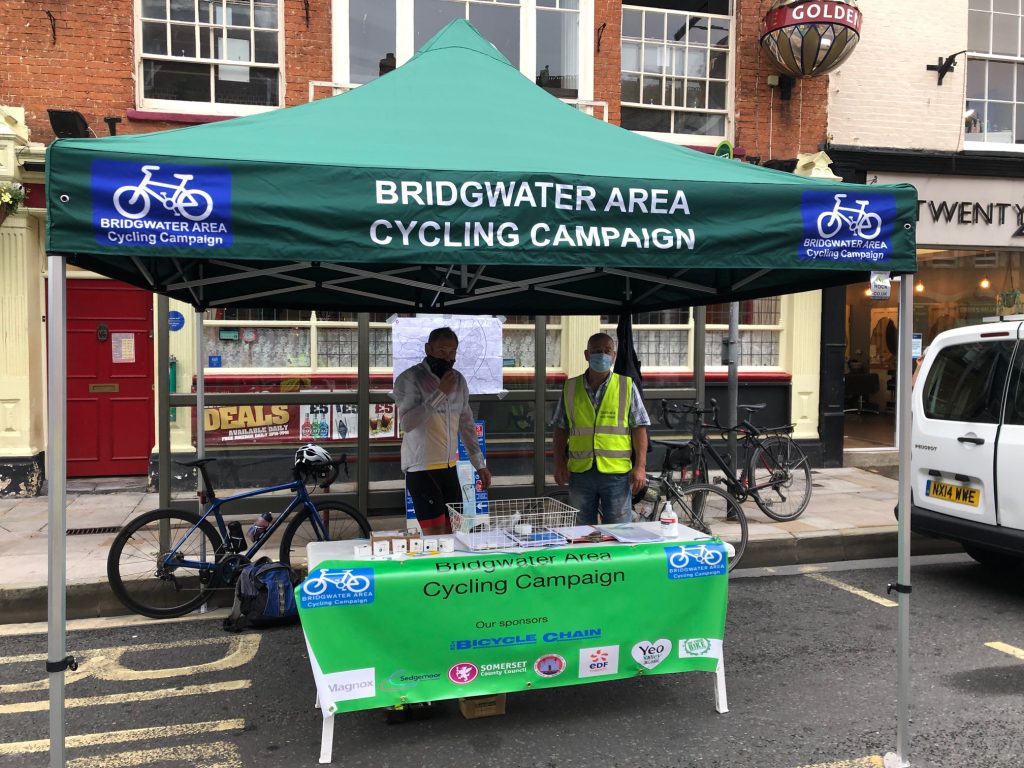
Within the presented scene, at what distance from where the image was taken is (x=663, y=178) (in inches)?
142

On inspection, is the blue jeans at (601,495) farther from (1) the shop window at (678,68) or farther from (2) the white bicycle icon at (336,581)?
(1) the shop window at (678,68)

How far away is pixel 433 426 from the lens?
5555 millimetres

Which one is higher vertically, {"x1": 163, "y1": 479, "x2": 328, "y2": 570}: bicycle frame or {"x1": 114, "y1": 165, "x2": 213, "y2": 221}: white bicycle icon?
{"x1": 114, "y1": 165, "x2": 213, "y2": 221}: white bicycle icon

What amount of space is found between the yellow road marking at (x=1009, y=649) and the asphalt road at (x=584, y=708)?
0.02 metres

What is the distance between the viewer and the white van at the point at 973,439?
217 inches

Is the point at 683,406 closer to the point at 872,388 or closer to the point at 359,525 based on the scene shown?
the point at 359,525

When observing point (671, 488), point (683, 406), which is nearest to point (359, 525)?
point (671, 488)

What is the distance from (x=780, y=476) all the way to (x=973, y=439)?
102 inches

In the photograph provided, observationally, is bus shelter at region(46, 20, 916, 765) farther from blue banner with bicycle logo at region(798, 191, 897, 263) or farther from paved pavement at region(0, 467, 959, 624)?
paved pavement at region(0, 467, 959, 624)

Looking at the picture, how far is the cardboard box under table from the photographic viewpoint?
3.56 metres

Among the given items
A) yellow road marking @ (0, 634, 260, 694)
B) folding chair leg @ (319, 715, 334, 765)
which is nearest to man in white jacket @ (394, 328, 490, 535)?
yellow road marking @ (0, 634, 260, 694)

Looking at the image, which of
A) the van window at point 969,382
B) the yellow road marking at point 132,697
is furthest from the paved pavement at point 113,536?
the van window at point 969,382

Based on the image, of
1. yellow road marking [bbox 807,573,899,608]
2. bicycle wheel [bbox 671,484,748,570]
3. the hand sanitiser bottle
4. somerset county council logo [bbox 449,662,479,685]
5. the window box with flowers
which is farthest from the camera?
the window box with flowers

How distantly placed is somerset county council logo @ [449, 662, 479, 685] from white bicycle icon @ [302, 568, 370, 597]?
1.98 ft
